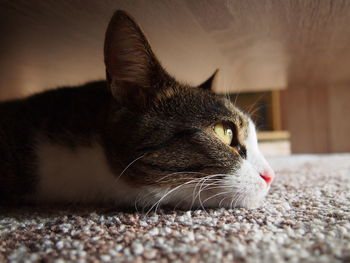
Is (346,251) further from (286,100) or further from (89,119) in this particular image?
(286,100)

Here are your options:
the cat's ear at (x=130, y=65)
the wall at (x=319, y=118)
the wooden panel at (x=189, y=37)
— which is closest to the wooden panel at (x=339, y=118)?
the wall at (x=319, y=118)

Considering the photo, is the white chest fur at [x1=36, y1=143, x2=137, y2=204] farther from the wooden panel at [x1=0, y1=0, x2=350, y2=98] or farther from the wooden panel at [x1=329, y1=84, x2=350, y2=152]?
the wooden panel at [x1=329, y1=84, x2=350, y2=152]

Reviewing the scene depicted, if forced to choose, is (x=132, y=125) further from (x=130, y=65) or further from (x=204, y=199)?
(x=204, y=199)

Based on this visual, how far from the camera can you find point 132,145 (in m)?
0.88

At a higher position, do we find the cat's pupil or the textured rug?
the cat's pupil

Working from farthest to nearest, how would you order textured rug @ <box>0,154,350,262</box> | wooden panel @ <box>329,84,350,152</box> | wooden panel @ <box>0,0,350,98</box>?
1. wooden panel @ <box>329,84,350,152</box>
2. wooden panel @ <box>0,0,350,98</box>
3. textured rug @ <box>0,154,350,262</box>

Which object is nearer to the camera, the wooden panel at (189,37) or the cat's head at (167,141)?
the cat's head at (167,141)

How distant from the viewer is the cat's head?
2.79 ft

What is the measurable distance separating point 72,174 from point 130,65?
379 mm

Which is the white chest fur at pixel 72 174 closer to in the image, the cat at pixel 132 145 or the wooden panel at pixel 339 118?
the cat at pixel 132 145

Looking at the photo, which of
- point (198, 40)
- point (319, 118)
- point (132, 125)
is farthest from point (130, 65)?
point (319, 118)

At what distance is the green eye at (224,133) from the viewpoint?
91 cm

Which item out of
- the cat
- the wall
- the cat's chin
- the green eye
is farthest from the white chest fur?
the wall

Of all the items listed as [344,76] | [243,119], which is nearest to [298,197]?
[243,119]
